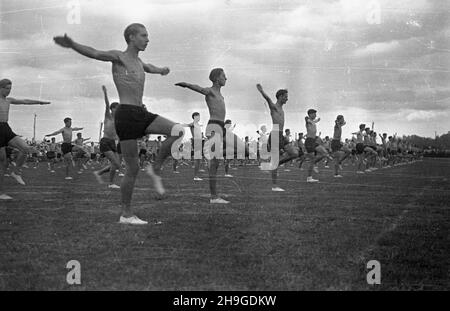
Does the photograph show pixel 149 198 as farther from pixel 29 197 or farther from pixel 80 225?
pixel 80 225

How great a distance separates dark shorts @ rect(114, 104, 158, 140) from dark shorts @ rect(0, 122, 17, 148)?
441 cm

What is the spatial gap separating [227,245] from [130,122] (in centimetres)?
221

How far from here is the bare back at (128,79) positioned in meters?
6.25

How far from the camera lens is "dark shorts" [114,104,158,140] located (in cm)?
621

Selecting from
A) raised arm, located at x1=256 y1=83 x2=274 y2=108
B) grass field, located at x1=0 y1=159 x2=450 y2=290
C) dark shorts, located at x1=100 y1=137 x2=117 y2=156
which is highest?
raised arm, located at x1=256 y1=83 x2=274 y2=108

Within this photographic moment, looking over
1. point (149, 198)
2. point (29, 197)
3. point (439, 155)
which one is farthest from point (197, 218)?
point (439, 155)

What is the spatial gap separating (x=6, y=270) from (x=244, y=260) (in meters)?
2.04

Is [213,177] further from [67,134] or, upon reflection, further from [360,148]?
[360,148]

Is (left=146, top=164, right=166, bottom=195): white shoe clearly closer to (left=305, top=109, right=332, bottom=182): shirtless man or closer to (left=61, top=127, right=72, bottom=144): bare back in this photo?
(left=305, top=109, right=332, bottom=182): shirtless man

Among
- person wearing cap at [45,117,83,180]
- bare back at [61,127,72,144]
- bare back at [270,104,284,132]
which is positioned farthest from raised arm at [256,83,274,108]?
bare back at [61,127,72,144]

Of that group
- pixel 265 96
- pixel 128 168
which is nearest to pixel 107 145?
pixel 265 96

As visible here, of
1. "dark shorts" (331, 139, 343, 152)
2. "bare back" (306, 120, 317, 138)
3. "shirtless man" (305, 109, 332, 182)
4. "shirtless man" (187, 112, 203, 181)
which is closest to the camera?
"shirtless man" (187, 112, 203, 181)

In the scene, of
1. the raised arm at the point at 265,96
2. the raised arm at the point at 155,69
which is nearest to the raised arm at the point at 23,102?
the raised arm at the point at 155,69
